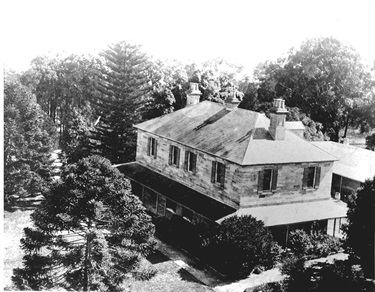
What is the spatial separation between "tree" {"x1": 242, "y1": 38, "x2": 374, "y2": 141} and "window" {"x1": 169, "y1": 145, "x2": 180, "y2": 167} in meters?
20.1

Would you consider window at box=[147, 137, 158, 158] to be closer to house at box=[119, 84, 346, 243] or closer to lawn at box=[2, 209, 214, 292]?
house at box=[119, 84, 346, 243]

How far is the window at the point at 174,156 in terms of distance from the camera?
2903cm

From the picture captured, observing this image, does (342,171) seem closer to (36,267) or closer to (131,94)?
(131,94)

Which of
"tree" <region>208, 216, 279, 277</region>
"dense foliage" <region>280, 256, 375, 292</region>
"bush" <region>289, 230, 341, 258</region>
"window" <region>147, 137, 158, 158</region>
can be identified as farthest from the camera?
"window" <region>147, 137, 158, 158</region>

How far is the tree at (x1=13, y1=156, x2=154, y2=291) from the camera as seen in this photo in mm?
14289

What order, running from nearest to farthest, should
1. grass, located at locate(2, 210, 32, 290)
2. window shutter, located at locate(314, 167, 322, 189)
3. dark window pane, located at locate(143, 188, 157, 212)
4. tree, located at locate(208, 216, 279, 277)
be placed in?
tree, located at locate(208, 216, 279, 277)
grass, located at locate(2, 210, 32, 290)
window shutter, located at locate(314, 167, 322, 189)
dark window pane, located at locate(143, 188, 157, 212)

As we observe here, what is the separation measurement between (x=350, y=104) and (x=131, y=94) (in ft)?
71.1

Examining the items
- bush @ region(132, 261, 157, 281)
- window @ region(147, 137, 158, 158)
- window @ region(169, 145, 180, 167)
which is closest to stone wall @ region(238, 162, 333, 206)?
window @ region(169, 145, 180, 167)

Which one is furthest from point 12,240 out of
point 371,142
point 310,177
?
point 371,142

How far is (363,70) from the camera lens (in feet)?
155

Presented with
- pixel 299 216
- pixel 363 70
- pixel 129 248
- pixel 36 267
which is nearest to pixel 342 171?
pixel 299 216

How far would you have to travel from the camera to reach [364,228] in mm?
18703

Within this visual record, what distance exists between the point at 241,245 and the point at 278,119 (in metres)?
7.88

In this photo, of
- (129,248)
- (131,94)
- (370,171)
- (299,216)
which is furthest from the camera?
(131,94)
